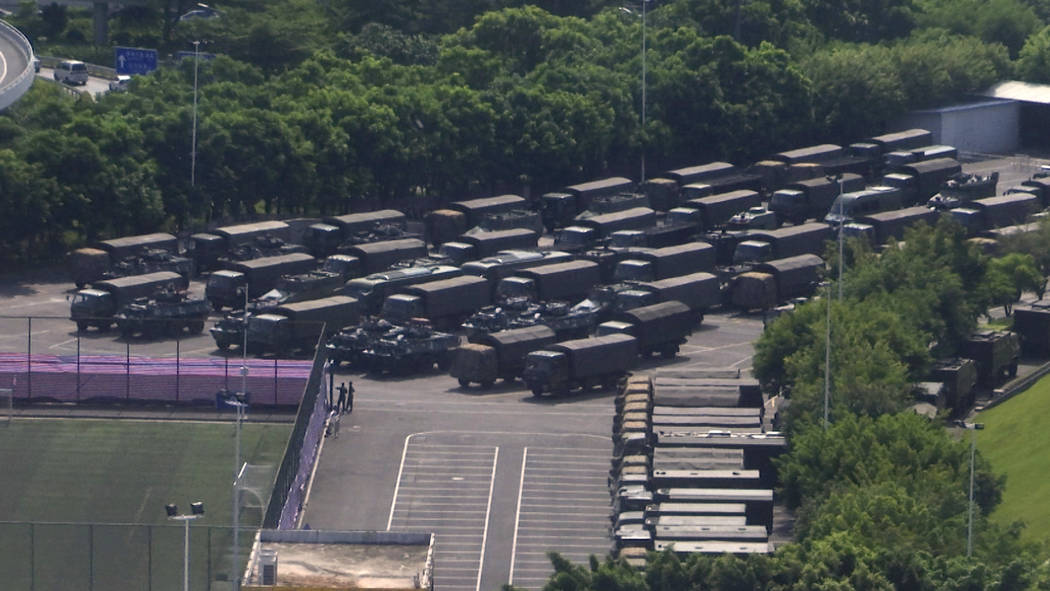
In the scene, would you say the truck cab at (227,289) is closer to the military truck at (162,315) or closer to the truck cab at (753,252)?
the military truck at (162,315)

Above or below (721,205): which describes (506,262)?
below

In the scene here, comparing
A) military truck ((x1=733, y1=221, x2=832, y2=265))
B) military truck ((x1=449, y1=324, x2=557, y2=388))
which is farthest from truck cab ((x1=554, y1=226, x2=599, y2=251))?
military truck ((x1=449, y1=324, x2=557, y2=388))

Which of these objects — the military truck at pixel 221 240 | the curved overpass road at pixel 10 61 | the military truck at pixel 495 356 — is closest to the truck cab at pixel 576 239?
the military truck at pixel 221 240

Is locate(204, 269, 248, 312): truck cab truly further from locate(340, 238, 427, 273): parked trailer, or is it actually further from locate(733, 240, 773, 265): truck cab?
locate(733, 240, 773, 265): truck cab

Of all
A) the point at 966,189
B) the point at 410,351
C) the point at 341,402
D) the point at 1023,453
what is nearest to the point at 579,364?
the point at 410,351

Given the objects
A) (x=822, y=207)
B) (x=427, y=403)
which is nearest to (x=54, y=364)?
(x=427, y=403)

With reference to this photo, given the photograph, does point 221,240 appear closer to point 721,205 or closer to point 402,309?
point 402,309

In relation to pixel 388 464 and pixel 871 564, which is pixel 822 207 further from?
pixel 871 564
